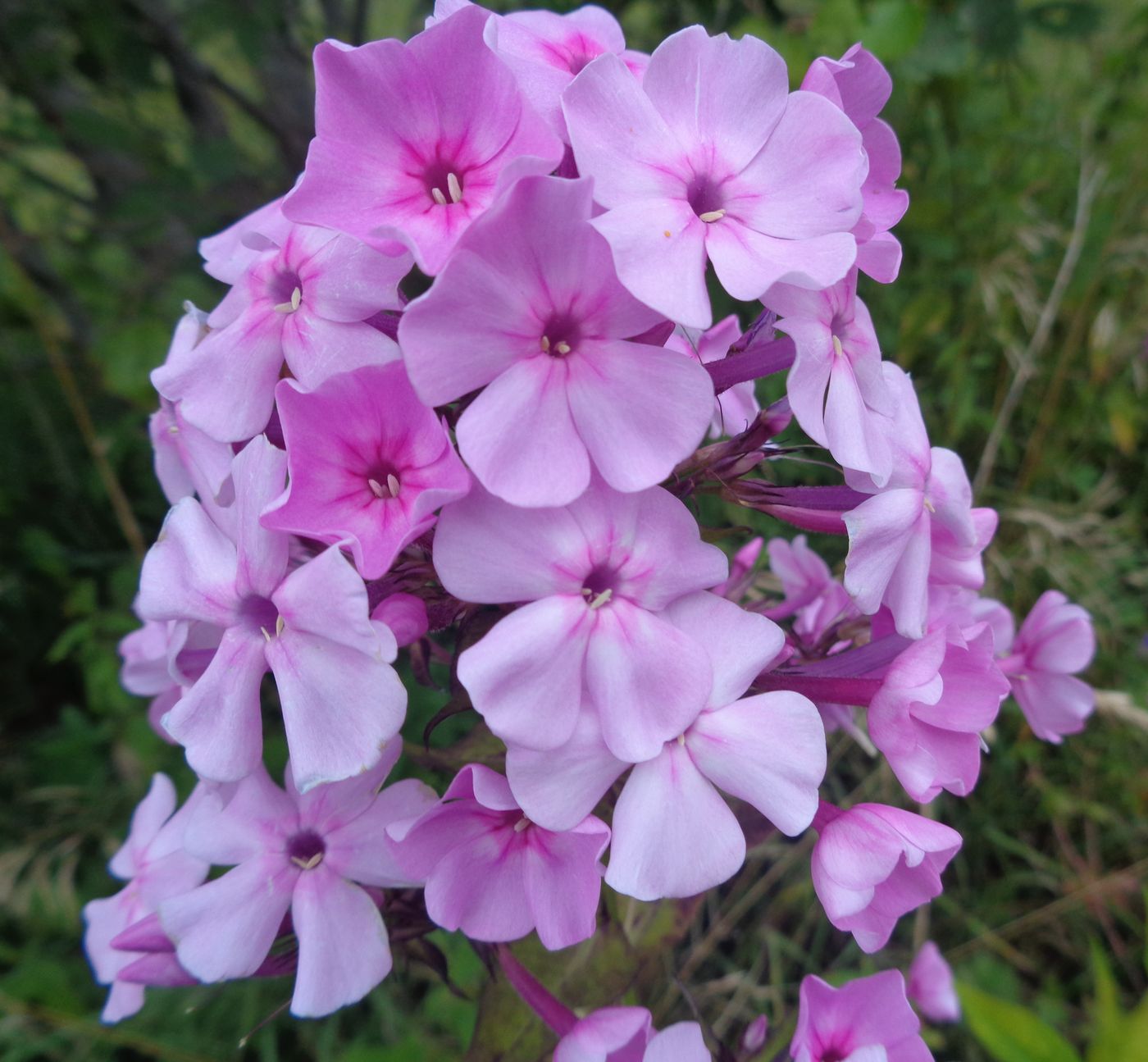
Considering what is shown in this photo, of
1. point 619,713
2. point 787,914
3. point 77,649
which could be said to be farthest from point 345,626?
point 77,649

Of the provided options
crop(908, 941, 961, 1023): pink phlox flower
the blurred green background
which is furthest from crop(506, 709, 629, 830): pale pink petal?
crop(908, 941, 961, 1023): pink phlox flower

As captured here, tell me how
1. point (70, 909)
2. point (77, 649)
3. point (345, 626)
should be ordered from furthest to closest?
→ point (77, 649)
point (70, 909)
point (345, 626)

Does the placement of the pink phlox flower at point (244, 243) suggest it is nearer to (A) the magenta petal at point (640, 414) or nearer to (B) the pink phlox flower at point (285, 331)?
(B) the pink phlox flower at point (285, 331)

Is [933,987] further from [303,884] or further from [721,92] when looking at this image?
[721,92]

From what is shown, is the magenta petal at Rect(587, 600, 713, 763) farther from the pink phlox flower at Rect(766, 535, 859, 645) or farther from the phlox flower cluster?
the pink phlox flower at Rect(766, 535, 859, 645)

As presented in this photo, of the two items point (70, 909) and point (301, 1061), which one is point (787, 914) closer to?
point (301, 1061)

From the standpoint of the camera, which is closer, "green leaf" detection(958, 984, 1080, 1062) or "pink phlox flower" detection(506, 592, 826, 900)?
"pink phlox flower" detection(506, 592, 826, 900)

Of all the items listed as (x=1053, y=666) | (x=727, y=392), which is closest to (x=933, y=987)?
(x=1053, y=666)

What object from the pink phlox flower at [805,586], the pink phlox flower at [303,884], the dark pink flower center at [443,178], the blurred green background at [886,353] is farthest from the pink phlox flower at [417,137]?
the blurred green background at [886,353]
